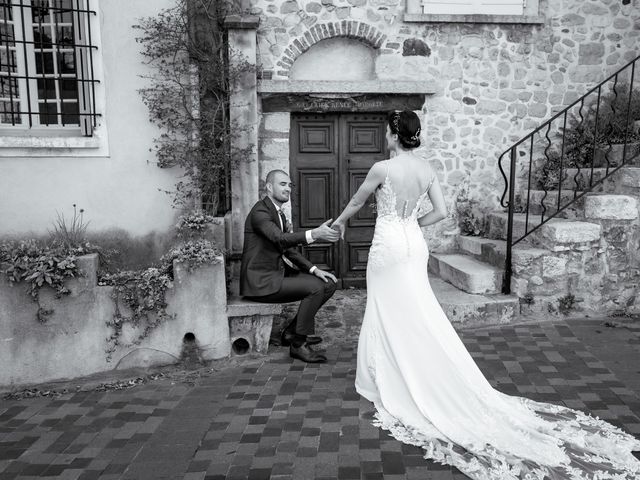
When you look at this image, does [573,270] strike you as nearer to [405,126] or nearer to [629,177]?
[629,177]

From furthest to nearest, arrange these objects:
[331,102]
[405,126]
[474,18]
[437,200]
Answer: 1. [474,18]
2. [331,102]
3. [437,200]
4. [405,126]

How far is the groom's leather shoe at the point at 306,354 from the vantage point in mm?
4895

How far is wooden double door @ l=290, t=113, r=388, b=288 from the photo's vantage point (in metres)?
7.18

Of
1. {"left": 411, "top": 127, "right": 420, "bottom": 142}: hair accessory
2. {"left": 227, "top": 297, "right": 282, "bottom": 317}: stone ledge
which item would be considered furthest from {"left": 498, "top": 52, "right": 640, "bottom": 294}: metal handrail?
{"left": 227, "top": 297, "right": 282, "bottom": 317}: stone ledge

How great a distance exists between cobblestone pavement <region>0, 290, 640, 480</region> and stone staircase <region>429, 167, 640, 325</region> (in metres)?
0.49

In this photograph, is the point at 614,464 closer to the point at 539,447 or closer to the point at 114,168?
the point at 539,447

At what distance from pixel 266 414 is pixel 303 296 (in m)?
1.23

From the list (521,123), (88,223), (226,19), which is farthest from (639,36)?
(88,223)

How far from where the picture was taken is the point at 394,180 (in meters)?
4.03

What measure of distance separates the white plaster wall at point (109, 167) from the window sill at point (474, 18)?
121 inches

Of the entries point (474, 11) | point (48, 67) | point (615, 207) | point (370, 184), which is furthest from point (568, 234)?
point (48, 67)

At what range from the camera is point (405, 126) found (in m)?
3.91

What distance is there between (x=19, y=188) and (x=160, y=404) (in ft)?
8.45

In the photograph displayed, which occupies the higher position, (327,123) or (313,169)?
(327,123)
